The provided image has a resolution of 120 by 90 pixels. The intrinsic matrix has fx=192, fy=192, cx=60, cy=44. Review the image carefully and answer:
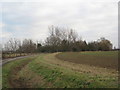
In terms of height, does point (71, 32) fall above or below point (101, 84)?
above

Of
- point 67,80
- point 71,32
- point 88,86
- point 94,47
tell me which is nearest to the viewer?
point 88,86

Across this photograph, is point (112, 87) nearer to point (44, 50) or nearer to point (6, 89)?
point (6, 89)

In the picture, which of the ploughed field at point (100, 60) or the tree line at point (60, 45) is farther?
the tree line at point (60, 45)

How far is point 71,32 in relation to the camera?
4134 inches

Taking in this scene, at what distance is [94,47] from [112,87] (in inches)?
3089

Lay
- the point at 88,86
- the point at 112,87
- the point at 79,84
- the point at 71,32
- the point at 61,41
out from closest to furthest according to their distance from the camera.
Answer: the point at 112,87
the point at 88,86
the point at 79,84
the point at 61,41
the point at 71,32

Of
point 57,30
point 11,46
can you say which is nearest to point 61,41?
point 57,30

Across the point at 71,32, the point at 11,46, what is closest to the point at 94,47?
the point at 71,32

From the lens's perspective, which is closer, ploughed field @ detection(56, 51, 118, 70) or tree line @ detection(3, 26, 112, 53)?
ploughed field @ detection(56, 51, 118, 70)

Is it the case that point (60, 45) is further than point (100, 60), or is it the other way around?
point (60, 45)

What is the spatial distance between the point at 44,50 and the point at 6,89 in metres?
81.4

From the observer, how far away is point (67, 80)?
565 inches

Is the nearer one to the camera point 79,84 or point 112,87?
point 112,87

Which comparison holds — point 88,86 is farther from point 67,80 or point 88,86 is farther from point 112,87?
point 67,80
